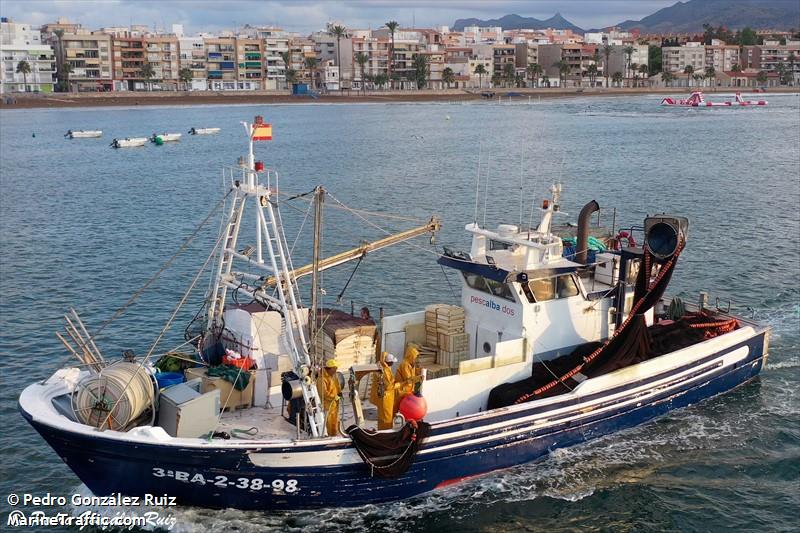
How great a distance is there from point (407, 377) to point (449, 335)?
2894 millimetres

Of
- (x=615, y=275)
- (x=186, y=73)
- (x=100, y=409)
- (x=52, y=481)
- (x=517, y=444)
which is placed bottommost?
(x=52, y=481)

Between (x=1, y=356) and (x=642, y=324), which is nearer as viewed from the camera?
(x=642, y=324)

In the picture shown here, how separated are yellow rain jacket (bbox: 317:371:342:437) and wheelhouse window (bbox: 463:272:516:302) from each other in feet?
15.1

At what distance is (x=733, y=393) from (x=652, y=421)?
3124mm

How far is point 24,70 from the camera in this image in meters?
169

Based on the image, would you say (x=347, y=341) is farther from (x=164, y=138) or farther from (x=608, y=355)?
(x=164, y=138)

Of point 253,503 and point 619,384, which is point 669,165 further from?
point 253,503

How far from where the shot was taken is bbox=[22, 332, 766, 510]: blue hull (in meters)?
14.0

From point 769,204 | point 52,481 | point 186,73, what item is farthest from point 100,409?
point 186,73

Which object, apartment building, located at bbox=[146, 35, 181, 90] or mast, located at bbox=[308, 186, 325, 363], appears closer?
mast, located at bbox=[308, 186, 325, 363]

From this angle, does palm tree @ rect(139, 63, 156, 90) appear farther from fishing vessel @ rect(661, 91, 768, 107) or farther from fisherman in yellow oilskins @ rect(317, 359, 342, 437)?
fisherman in yellow oilskins @ rect(317, 359, 342, 437)

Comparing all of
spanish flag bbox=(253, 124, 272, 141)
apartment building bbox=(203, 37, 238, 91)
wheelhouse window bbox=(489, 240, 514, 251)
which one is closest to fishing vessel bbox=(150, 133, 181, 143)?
wheelhouse window bbox=(489, 240, 514, 251)

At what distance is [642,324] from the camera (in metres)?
18.2

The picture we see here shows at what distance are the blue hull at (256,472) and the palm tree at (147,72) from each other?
17764 cm
